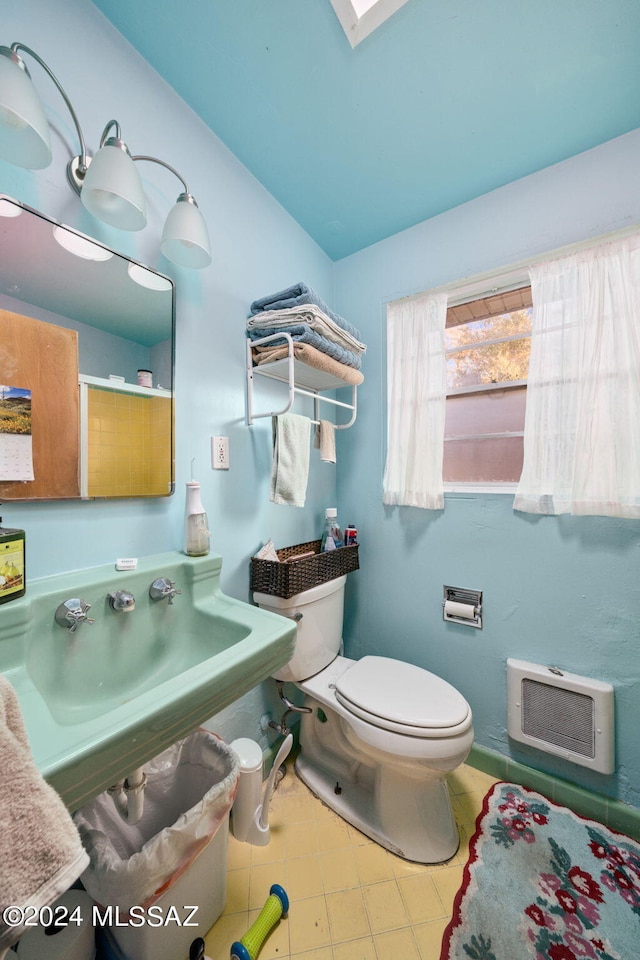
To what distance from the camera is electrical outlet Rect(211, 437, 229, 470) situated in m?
1.11

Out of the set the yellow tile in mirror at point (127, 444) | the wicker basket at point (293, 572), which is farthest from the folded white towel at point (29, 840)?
the wicker basket at point (293, 572)

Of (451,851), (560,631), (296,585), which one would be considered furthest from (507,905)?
(296,585)

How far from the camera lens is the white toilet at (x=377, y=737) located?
98cm

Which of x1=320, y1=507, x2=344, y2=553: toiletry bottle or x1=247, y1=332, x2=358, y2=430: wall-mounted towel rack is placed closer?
x1=247, y1=332, x2=358, y2=430: wall-mounted towel rack

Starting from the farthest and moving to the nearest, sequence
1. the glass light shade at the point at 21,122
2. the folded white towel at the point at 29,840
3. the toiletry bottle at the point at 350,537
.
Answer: the toiletry bottle at the point at 350,537 < the glass light shade at the point at 21,122 < the folded white towel at the point at 29,840

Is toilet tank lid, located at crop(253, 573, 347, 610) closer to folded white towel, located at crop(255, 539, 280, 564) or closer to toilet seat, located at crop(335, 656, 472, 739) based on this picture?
folded white towel, located at crop(255, 539, 280, 564)

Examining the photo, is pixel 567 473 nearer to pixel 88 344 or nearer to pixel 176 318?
pixel 176 318

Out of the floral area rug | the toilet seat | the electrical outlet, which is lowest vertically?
the floral area rug

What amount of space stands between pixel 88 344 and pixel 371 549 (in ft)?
4.23

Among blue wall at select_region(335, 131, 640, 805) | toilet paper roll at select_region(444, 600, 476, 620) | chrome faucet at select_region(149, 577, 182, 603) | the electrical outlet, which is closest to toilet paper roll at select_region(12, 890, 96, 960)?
chrome faucet at select_region(149, 577, 182, 603)

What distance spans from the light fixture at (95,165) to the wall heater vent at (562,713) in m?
1.75

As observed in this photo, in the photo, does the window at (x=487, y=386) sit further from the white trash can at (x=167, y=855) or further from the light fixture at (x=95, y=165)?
the white trash can at (x=167, y=855)

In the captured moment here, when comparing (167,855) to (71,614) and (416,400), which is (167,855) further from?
(416,400)

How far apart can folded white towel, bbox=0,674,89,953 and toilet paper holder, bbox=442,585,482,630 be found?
1.27 metres
